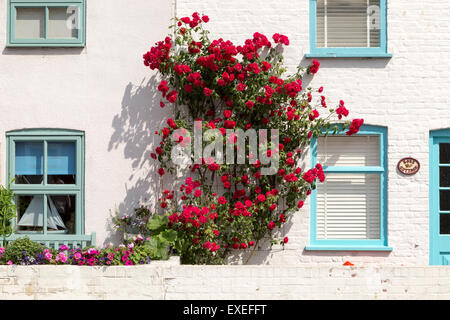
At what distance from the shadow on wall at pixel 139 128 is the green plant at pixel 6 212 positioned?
4.71ft

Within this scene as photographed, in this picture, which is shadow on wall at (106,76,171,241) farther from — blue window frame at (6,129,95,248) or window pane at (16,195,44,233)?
window pane at (16,195,44,233)

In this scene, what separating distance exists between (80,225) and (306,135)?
11.0ft

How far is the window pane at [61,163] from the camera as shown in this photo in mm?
8148

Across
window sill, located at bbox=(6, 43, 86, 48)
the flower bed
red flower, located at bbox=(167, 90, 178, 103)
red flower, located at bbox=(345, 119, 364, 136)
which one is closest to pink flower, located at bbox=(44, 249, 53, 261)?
the flower bed

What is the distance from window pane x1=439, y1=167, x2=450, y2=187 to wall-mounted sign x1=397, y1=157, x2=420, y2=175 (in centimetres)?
42

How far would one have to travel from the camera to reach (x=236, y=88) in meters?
7.71

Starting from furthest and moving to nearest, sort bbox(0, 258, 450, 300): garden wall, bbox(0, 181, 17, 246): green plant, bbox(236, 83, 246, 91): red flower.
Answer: bbox(0, 181, 17, 246): green plant, bbox(236, 83, 246, 91): red flower, bbox(0, 258, 450, 300): garden wall

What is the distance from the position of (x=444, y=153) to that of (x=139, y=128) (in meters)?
4.29

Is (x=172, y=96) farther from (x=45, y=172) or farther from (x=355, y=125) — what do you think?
(x=355, y=125)

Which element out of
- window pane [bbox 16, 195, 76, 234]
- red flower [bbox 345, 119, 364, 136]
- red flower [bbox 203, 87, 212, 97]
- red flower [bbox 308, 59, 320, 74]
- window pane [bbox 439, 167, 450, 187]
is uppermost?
red flower [bbox 308, 59, 320, 74]

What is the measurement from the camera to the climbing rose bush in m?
7.58

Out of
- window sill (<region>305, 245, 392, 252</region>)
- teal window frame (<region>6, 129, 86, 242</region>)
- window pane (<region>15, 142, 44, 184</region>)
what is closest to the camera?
window sill (<region>305, 245, 392, 252</region>)

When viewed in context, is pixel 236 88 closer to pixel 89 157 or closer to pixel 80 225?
pixel 89 157

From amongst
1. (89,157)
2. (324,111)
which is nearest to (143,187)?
(89,157)
